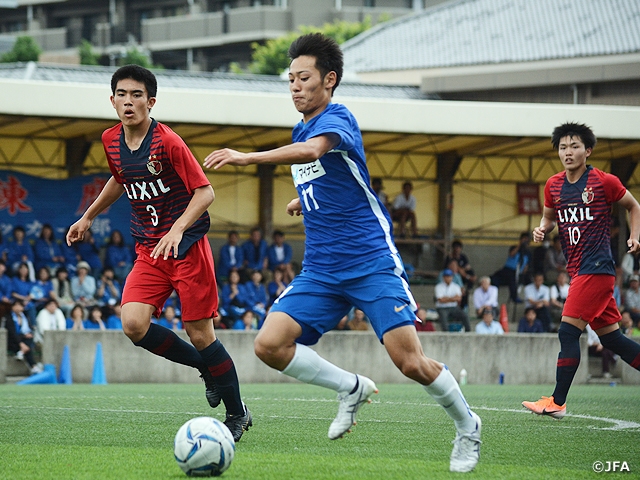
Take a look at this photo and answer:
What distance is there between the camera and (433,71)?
127 feet

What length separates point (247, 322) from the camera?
1811cm

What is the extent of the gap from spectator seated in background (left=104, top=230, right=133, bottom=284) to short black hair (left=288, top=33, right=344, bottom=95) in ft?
47.3

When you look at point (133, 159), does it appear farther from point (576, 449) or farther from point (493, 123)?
point (493, 123)

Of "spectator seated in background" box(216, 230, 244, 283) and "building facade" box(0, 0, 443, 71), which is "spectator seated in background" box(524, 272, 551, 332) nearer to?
"spectator seated in background" box(216, 230, 244, 283)

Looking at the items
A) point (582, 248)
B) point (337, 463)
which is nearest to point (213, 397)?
point (337, 463)

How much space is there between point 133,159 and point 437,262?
19136mm

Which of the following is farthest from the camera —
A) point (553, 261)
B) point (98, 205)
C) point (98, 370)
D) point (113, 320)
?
point (553, 261)

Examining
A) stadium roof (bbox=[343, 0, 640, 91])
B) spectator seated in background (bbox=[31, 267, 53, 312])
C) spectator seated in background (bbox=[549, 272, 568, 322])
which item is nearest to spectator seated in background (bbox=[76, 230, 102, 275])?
spectator seated in background (bbox=[31, 267, 53, 312])

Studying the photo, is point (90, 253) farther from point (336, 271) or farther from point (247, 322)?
point (336, 271)

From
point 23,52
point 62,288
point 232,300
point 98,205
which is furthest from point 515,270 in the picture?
point 23,52

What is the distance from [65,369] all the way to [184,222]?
9.90 metres

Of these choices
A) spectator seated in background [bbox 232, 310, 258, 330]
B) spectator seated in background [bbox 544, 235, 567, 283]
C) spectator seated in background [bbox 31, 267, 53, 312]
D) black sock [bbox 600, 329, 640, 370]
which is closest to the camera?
black sock [bbox 600, 329, 640, 370]
